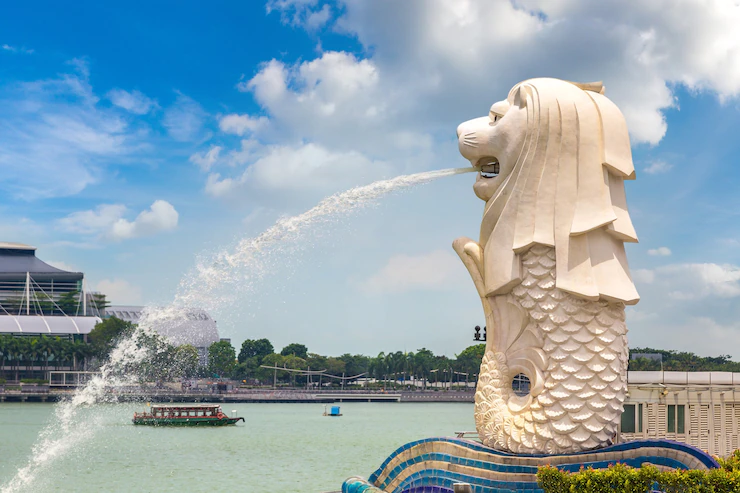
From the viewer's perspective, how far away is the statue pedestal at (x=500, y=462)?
12.2m

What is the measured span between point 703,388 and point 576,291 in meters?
8.52

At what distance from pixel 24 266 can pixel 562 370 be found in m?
116

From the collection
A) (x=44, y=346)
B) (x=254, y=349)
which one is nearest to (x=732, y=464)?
(x=44, y=346)

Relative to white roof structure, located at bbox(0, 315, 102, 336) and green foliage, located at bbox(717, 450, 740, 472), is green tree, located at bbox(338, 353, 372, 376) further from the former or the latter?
green foliage, located at bbox(717, 450, 740, 472)

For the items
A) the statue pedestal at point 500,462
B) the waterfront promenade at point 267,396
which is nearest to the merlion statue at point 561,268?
the statue pedestal at point 500,462

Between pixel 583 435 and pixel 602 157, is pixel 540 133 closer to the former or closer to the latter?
pixel 602 157

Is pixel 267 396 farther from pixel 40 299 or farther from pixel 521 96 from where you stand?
pixel 521 96

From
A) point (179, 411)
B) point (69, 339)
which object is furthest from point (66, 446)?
point (69, 339)

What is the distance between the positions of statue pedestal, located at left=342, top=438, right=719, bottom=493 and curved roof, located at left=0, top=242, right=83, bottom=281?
Result: 347 feet

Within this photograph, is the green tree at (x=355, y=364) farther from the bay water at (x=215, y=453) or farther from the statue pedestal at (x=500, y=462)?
the statue pedestal at (x=500, y=462)

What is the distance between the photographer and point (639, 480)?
11.2m

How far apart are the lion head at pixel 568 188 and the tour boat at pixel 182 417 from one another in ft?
126

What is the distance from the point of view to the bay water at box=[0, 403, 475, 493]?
2420 cm

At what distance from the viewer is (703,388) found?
19328mm
